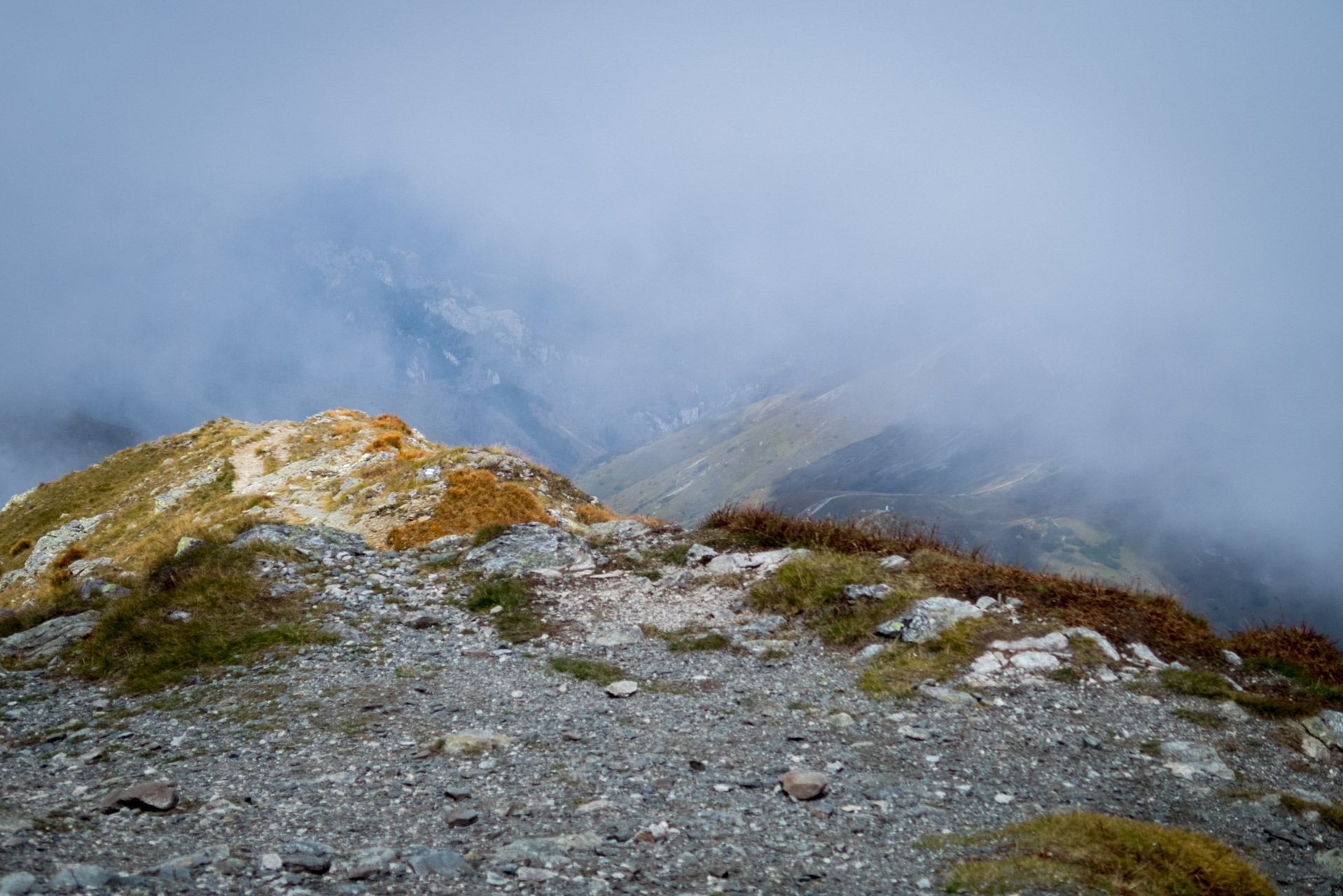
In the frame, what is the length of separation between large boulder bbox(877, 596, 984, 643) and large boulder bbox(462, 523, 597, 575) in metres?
8.83

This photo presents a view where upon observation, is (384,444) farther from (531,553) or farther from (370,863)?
(370,863)

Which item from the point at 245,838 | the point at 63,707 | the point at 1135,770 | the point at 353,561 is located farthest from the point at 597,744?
the point at 353,561

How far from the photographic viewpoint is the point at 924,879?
7254mm

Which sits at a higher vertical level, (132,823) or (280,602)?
(280,602)

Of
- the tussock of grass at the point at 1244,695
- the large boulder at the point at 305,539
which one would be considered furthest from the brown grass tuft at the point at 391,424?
the tussock of grass at the point at 1244,695

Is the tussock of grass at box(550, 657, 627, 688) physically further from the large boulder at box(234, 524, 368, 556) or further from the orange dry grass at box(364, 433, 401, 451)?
the orange dry grass at box(364, 433, 401, 451)

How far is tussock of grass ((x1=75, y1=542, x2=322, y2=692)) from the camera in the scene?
45.7 ft

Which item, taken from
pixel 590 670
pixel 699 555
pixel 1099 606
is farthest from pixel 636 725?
pixel 1099 606

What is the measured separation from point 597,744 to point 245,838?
15.4ft

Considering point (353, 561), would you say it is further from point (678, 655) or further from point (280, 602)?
point (678, 655)

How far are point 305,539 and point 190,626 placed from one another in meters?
5.83

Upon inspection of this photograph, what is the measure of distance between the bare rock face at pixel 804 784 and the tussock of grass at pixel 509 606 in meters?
7.83

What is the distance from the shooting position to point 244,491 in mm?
39312

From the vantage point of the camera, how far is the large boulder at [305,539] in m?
19.8
